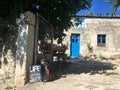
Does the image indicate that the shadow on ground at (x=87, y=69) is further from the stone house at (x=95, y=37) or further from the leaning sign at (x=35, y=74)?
the stone house at (x=95, y=37)

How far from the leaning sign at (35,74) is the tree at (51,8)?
2046 mm

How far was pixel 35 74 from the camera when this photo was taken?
8.92m

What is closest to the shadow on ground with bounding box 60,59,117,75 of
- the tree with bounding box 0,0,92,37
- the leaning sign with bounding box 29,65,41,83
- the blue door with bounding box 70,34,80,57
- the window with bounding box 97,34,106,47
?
the tree with bounding box 0,0,92,37

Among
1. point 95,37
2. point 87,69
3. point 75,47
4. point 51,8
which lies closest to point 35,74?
point 51,8

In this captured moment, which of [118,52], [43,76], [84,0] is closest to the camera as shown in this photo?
[43,76]

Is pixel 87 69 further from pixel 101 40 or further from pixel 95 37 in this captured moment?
pixel 101 40

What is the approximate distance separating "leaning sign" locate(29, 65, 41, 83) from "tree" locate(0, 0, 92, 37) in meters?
2.05

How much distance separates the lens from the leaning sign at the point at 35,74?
8859 mm

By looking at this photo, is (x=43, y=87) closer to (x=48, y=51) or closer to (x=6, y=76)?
(x=6, y=76)

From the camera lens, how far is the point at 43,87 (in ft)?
27.6

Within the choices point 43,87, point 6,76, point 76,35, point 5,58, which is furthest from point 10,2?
point 76,35

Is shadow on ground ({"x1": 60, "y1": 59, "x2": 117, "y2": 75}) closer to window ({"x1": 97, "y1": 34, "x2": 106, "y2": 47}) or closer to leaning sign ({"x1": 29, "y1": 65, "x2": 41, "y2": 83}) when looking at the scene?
leaning sign ({"x1": 29, "y1": 65, "x2": 41, "y2": 83})

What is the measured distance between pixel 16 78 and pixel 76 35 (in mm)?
15504

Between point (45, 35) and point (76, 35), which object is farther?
point (76, 35)
